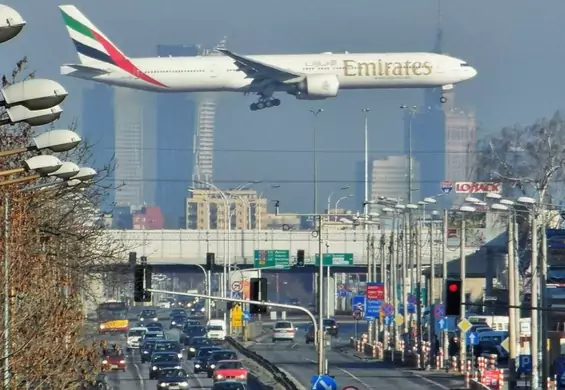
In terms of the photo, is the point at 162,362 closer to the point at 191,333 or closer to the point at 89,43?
the point at 191,333

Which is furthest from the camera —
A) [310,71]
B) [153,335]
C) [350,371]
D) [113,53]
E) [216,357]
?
[113,53]

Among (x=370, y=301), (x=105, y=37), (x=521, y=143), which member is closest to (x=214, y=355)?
(x=370, y=301)

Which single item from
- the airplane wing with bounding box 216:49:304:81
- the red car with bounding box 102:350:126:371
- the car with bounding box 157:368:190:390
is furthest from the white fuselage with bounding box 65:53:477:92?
the car with bounding box 157:368:190:390

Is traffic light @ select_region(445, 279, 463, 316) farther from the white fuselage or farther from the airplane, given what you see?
the white fuselage

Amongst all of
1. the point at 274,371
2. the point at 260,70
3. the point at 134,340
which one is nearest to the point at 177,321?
the point at 260,70

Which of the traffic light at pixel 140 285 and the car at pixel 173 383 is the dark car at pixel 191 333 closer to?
the car at pixel 173 383
